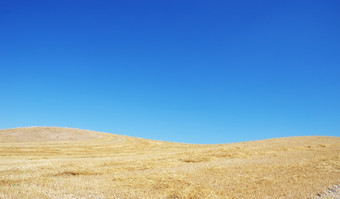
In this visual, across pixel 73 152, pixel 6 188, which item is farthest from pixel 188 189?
pixel 73 152

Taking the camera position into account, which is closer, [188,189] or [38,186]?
[188,189]

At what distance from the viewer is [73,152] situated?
3034cm

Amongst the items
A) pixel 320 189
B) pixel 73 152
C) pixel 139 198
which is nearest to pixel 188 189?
pixel 139 198

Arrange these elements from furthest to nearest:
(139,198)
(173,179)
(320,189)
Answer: (173,179) < (320,189) < (139,198)

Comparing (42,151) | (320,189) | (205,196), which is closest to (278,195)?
(320,189)

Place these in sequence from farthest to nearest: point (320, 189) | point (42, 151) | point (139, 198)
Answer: point (42, 151) → point (320, 189) → point (139, 198)

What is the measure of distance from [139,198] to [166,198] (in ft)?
3.31

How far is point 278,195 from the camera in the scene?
29.1 ft

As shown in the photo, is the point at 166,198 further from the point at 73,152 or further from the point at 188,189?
the point at 73,152

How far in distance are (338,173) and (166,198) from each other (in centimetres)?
982

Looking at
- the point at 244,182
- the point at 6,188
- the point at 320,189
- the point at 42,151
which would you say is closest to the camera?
the point at 320,189

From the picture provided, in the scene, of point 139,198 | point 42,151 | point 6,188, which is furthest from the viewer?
point 42,151

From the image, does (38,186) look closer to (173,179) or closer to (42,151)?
(173,179)

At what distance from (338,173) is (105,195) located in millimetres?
11966
